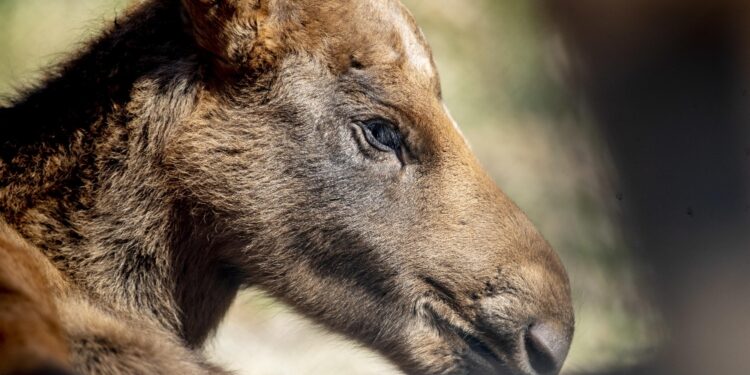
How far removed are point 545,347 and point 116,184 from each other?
1.77 metres

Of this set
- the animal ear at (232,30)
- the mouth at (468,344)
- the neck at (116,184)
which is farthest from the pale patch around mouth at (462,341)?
the animal ear at (232,30)

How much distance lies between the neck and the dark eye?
711mm

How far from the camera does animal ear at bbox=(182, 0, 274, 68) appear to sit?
12.4 ft

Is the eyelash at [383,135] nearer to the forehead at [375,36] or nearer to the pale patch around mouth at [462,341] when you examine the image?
the forehead at [375,36]

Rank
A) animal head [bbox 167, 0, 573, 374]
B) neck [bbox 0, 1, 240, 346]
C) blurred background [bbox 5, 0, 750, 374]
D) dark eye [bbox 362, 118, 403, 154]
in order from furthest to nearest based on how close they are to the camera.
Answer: blurred background [bbox 5, 0, 750, 374]
dark eye [bbox 362, 118, 403, 154]
animal head [bbox 167, 0, 573, 374]
neck [bbox 0, 1, 240, 346]

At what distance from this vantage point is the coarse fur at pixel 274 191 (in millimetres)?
3729

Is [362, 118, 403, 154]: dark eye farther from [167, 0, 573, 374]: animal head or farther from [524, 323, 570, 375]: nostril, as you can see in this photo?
[524, 323, 570, 375]: nostril

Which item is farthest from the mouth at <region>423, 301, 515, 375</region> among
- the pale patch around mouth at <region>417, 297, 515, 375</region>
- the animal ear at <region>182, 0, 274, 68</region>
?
the animal ear at <region>182, 0, 274, 68</region>

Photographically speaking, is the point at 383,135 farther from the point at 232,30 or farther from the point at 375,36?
the point at 232,30

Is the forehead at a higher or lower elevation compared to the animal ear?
higher

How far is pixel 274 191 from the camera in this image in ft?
12.6

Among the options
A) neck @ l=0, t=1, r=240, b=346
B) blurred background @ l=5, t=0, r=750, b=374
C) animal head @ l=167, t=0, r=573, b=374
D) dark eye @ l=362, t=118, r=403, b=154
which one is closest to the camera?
neck @ l=0, t=1, r=240, b=346

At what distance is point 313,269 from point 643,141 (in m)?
2.01

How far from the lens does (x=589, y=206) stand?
6.20m
